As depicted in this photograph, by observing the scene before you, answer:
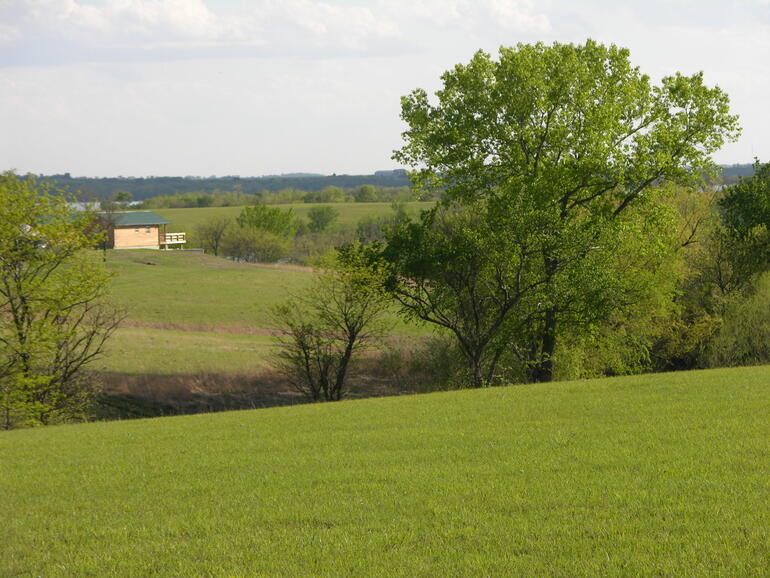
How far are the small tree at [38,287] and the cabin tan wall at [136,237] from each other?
10309cm

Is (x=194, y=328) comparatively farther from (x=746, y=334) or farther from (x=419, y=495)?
(x=419, y=495)

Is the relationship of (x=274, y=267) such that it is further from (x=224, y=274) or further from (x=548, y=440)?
(x=548, y=440)

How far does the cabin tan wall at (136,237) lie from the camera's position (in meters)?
134

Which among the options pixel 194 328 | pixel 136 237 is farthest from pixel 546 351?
pixel 136 237

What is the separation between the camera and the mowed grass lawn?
34.1 ft

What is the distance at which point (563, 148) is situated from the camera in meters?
36.5

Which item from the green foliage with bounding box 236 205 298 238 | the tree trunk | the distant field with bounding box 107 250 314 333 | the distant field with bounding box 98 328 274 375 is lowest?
the distant field with bounding box 98 328 274 375

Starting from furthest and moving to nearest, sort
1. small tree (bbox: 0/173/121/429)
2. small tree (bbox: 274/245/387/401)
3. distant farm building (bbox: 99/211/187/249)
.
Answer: distant farm building (bbox: 99/211/187/249)
small tree (bbox: 274/245/387/401)
small tree (bbox: 0/173/121/429)

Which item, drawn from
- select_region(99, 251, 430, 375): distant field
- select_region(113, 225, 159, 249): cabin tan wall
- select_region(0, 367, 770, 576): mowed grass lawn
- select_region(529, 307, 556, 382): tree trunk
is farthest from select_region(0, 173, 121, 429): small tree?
select_region(113, 225, 159, 249): cabin tan wall

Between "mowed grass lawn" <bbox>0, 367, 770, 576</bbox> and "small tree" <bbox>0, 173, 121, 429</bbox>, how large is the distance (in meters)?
10.1

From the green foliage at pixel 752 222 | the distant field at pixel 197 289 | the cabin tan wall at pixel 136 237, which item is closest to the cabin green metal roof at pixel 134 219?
the cabin tan wall at pixel 136 237

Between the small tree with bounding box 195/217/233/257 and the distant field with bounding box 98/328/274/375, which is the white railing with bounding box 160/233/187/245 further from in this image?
the distant field with bounding box 98/328/274/375

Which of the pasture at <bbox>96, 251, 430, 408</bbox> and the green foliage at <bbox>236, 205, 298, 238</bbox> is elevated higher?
the green foliage at <bbox>236, 205, 298, 238</bbox>

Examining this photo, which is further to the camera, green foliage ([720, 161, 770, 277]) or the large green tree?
green foliage ([720, 161, 770, 277])
